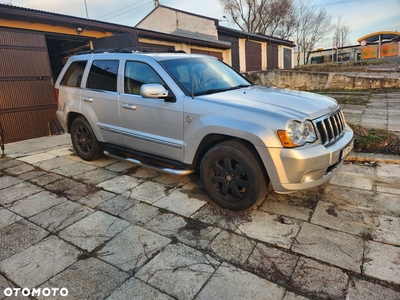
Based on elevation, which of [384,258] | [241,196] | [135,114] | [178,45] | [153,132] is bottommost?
[384,258]

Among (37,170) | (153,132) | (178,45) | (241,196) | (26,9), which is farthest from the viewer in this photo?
(178,45)

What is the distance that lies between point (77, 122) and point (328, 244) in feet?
13.6

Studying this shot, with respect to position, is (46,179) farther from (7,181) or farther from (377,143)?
(377,143)

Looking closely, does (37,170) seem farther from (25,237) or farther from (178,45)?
(178,45)

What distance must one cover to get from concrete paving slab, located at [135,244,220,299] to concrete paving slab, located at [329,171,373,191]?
7.32 ft

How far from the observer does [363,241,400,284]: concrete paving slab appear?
205cm

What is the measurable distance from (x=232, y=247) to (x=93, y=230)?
1413 millimetres

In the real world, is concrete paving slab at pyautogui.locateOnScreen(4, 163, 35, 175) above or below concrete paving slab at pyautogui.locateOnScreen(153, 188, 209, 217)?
above

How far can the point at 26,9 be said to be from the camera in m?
6.89

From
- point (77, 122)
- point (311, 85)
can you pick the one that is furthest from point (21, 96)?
point (311, 85)

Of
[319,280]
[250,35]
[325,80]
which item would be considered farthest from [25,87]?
[250,35]

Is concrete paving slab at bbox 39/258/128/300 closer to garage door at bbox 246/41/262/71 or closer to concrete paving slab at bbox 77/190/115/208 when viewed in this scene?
concrete paving slab at bbox 77/190/115/208

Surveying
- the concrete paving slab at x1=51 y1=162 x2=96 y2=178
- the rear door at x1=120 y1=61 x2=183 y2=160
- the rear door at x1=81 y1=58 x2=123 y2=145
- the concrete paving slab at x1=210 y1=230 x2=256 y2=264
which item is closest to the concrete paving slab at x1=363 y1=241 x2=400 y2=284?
the concrete paving slab at x1=210 y1=230 x2=256 y2=264

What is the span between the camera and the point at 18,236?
8.98 feet
